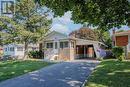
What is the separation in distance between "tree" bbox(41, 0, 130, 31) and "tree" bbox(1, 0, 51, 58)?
27.8 meters

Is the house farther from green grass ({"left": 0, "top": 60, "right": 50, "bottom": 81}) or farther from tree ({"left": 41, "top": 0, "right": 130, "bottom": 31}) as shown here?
tree ({"left": 41, "top": 0, "right": 130, "bottom": 31})

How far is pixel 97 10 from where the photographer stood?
16.8 m

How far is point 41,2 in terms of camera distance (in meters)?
14.8

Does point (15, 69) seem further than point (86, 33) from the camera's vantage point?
No

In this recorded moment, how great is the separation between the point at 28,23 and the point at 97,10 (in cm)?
3121

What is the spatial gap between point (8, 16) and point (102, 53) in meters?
16.1

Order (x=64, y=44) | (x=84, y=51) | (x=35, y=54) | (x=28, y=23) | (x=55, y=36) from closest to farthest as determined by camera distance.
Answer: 1. (x=64, y=44)
2. (x=55, y=36)
3. (x=28, y=23)
4. (x=35, y=54)
5. (x=84, y=51)

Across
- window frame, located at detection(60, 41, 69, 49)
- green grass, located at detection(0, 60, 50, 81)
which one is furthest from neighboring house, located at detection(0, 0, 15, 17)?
green grass, located at detection(0, 60, 50, 81)

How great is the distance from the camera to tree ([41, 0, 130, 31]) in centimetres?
1515

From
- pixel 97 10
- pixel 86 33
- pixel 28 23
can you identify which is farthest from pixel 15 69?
pixel 86 33

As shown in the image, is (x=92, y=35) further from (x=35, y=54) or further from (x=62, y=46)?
(x=62, y=46)

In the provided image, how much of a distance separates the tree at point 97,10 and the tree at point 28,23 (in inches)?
1094

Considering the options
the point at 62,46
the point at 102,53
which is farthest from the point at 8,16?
the point at 102,53

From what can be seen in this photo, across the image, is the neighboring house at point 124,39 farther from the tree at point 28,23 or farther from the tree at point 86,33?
the tree at point 86,33
